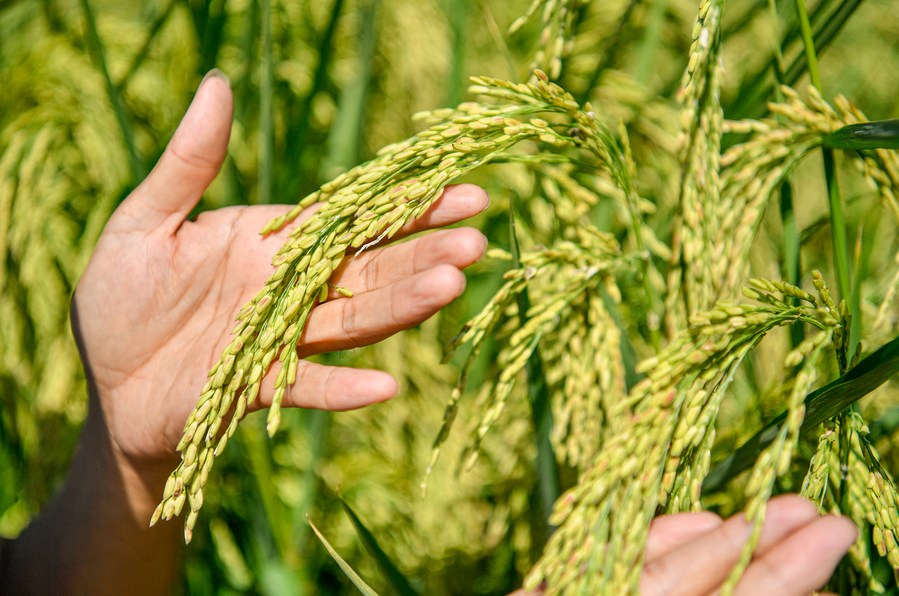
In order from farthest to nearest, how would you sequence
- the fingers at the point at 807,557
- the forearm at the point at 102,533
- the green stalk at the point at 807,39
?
the forearm at the point at 102,533 < the green stalk at the point at 807,39 < the fingers at the point at 807,557

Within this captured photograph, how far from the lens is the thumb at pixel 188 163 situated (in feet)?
4.43

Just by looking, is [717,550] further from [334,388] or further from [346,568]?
[334,388]

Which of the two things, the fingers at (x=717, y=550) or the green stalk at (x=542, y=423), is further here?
the green stalk at (x=542, y=423)

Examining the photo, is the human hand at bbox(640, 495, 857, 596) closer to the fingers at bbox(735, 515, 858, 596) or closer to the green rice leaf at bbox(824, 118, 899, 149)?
the fingers at bbox(735, 515, 858, 596)

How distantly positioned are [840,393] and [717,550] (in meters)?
0.26

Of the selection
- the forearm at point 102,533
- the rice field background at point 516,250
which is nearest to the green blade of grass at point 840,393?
the rice field background at point 516,250

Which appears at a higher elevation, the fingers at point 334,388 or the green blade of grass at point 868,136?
the green blade of grass at point 868,136

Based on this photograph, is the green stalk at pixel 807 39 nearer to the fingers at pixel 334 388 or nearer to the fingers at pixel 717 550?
the fingers at pixel 717 550

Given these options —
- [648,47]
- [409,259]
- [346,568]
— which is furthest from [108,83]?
[648,47]

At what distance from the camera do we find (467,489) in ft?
6.22

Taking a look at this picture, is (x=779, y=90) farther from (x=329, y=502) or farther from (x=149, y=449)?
(x=329, y=502)

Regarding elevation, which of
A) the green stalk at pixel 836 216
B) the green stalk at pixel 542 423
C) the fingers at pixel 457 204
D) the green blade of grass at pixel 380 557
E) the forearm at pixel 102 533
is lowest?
the forearm at pixel 102 533

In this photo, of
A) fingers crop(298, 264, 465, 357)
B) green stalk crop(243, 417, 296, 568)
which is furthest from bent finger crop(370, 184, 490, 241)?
green stalk crop(243, 417, 296, 568)

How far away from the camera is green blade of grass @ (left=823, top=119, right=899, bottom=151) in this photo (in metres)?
0.91
